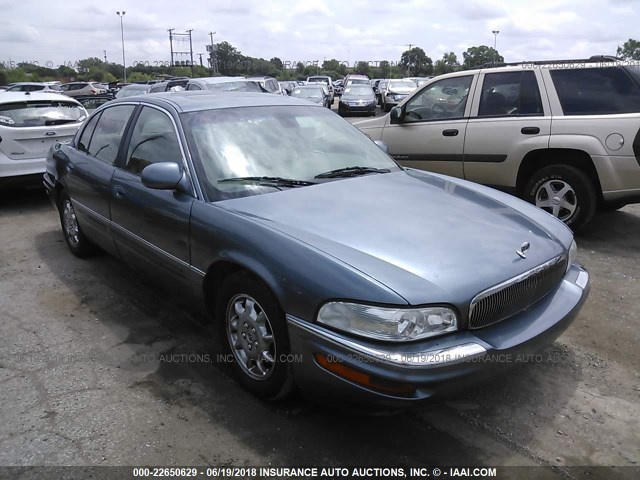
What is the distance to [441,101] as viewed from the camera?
257 inches

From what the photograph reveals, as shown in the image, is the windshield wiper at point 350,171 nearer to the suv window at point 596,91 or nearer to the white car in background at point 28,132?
the suv window at point 596,91

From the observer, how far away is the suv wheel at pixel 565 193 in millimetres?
5410

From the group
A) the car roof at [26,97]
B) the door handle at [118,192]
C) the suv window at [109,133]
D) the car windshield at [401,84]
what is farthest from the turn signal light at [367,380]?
the car windshield at [401,84]

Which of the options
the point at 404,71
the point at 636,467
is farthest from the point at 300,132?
the point at 404,71

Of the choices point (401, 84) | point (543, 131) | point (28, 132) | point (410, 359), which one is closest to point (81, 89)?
point (401, 84)

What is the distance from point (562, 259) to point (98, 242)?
3.59 metres

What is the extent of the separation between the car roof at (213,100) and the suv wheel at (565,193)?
288cm

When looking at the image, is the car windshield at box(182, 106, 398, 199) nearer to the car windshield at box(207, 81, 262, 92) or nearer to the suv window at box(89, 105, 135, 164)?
the suv window at box(89, 105, 135, 164)

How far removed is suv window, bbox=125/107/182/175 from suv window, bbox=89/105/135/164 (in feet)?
0.86

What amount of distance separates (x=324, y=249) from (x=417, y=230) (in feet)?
1.80

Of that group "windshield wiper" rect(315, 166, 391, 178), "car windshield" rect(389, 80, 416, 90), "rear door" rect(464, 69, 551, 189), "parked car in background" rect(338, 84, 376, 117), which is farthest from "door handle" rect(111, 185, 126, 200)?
"car windshield" rect(389, 80, 416, 90)

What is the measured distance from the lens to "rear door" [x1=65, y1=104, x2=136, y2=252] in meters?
4.19

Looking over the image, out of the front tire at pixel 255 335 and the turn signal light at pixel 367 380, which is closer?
the turn signal light at pixel 367 380

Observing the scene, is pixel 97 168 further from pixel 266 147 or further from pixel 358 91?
pixel 358 91
